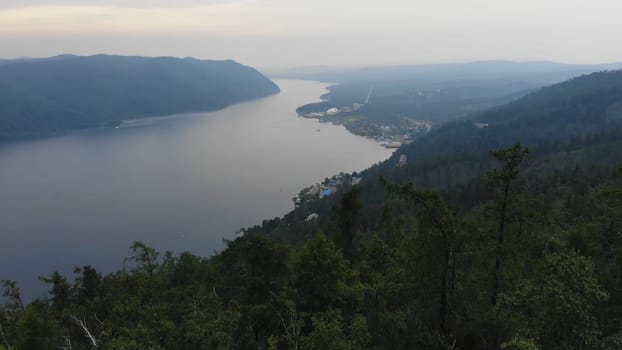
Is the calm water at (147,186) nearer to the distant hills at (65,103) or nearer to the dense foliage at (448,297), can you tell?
the distant hills at (65,103)

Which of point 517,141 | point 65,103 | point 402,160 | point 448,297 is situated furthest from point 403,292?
point 65,103

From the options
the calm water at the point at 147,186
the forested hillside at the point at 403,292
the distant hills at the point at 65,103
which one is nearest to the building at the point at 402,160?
the calm water at the point at 147,186

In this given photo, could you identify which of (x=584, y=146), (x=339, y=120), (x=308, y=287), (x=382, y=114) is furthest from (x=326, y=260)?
(x=382, y=114)

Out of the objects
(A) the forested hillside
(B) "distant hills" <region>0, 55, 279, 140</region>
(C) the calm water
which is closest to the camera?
(A) the forested hillside

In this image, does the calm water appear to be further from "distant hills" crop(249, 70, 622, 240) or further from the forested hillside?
the forested hillside

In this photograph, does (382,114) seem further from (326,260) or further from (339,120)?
(326,260)

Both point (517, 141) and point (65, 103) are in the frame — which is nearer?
point (517, 141)

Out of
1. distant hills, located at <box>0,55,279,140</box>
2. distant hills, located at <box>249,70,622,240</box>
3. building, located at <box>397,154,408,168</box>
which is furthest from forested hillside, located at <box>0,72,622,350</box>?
distant hills, located at <box>0,55,279,140</box>

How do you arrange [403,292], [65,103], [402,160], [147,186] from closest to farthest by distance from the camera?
[403,292] → [147,186] → [402,160] → [65,103]

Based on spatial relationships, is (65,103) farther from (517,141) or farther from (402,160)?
(517,141)
